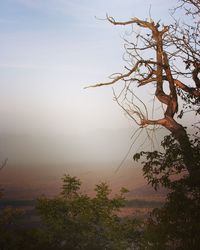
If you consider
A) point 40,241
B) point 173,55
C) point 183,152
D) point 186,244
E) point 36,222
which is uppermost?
point 173,55

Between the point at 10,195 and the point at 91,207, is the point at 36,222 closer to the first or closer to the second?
the point at 10,195

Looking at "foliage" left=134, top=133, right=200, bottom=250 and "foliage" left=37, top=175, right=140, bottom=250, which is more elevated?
"foliage" left=134, top=133, right=200, bottom=250

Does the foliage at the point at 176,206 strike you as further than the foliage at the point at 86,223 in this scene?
No

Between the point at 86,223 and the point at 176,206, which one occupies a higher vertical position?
the point at 176,206

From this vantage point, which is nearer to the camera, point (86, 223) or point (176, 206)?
point (176, 206)

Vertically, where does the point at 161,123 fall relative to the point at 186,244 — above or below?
above

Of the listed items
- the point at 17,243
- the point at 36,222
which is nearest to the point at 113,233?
the point at 17,243

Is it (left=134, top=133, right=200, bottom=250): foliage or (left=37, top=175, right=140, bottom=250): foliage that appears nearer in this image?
(left=134, top=133, right=200, bottom=250): foliage

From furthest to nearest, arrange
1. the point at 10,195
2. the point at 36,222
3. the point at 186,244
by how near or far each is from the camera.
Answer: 1. the point at 10,195
2. the point at 36,222
3. the point at 186,244

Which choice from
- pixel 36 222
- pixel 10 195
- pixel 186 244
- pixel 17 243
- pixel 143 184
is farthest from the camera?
pixel 143 184

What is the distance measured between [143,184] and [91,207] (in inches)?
1862

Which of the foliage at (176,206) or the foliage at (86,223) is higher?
the foliage at (176,206)

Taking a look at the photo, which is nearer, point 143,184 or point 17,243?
point 17,243

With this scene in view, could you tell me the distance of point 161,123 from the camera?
883cm
